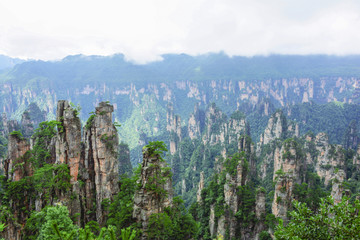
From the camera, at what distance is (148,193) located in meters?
17.1

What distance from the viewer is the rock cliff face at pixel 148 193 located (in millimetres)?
17109

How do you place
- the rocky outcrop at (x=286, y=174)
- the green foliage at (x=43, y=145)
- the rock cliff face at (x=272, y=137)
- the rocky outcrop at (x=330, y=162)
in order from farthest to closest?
the rock cliff face at (x=272, y=137), the rocky outcrop at (x=330, y=162), the rocky outcrop at (x=286, y=174), the green foliage at (x=43, y=145)

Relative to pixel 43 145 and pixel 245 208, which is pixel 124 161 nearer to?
pixel 43 145

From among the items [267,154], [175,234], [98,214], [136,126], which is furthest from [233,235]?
[136,126]

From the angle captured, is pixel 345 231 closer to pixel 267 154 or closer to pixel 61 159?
pixel 61 159

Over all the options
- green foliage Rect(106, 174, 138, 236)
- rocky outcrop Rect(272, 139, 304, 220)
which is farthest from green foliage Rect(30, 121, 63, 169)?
rocky outcrop Rect(272, 139, 304, 220)

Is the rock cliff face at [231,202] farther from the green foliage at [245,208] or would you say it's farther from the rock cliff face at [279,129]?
the rock cliff face at [279,129]

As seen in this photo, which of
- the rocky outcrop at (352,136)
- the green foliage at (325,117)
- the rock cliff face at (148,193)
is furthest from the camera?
the green foliage at (325,117)

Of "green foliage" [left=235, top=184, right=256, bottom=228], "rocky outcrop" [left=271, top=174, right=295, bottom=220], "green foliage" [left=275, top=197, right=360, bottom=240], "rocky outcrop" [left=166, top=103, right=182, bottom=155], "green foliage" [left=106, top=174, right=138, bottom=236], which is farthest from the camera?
"rocky outcrop" [left=166, top=103, right=182, bottom=155]

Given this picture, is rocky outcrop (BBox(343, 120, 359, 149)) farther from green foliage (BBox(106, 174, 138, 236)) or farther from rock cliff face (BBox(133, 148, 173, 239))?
rock cliff face (BBox(133, 148, 173, 239))

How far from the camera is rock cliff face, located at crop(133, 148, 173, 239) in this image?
1711cm

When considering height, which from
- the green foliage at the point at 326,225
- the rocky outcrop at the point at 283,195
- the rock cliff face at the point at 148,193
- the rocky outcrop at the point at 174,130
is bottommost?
the rocky outcrop at the point at 174,130

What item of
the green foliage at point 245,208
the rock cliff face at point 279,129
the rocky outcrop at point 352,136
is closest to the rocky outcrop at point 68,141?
the green foliage at point 245,208

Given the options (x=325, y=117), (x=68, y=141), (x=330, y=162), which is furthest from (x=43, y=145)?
(x=325, y=117)
